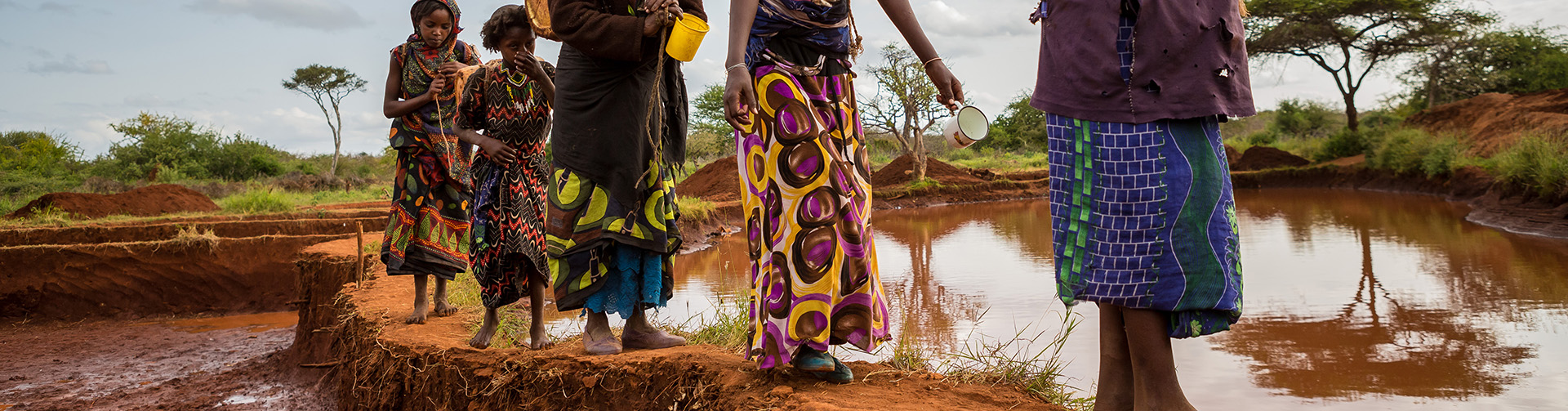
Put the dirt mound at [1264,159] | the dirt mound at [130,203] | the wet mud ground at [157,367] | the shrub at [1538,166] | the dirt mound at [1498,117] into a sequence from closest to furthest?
the wet mud ground at [157,367]
the shrub at [1538,166]
the dirt mound at [130,203]
the dirt mound at [1498,117]
the dirt mound at [1264,159]

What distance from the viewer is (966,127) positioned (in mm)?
2527

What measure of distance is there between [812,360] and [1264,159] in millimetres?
22653

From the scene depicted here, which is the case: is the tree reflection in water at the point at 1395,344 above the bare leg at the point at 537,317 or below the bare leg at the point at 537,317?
below

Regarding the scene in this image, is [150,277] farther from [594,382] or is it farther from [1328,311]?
[1328,311]

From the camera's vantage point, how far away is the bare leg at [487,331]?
3.40m

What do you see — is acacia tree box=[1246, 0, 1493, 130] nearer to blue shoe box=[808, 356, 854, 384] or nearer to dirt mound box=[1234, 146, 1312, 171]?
dirt mound box=[1234, 146, 1312, 171]

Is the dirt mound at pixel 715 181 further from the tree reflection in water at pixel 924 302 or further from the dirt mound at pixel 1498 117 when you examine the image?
the dirt mound at pixel 1498 117

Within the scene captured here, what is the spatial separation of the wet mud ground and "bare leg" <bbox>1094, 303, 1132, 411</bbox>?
4005mm

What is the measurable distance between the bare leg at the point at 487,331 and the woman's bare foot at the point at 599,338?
620 millimetres

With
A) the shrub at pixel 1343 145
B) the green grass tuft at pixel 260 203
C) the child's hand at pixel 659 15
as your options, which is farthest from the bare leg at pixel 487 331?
the shrub at pixel 1343 145

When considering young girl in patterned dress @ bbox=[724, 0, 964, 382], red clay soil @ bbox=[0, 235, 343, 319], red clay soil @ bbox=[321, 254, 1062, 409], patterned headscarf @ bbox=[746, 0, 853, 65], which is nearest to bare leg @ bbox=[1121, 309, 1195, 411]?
red clay soil @ bbox=[321, 254, 1062, 409]

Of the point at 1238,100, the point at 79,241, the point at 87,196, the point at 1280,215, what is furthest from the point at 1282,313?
the point at 87,196

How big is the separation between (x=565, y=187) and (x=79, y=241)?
9667 mm

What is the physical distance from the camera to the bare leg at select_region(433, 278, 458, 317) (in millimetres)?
4250
